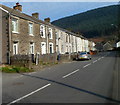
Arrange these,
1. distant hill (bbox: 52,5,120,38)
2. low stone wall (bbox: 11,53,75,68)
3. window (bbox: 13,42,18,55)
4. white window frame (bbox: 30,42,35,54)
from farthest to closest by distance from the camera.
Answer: distant hill (bbox: 52,5,120,38), white window frame (bbox: 30,42,35,54), window (bbox: 13,42,18,55), low stone wall (bbox: 11,53,75,68)

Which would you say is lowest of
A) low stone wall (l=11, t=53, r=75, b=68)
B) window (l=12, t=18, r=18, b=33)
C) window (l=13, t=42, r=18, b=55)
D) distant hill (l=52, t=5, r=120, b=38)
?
low stone wall (l=11, t=53, r=75, b=68)

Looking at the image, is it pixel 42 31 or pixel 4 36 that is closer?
pixel 4 36

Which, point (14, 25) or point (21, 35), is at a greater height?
point (14, 25)

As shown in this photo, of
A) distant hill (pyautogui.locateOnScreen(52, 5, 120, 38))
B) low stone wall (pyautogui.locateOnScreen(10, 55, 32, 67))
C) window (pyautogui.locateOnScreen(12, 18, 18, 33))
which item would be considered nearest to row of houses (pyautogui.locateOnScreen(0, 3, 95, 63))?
window (pyautogui.locateOnScreen(12, 18, 18, 33))

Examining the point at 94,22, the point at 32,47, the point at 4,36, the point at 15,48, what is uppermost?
the point at 94,22

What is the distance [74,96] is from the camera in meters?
7.54

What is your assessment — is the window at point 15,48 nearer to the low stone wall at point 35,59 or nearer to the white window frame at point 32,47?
the low stone wall at point 35,59

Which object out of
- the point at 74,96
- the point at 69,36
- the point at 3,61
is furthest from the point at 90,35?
the point at 74,96

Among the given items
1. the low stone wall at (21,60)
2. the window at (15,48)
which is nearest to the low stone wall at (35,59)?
the low stone wall at (21,60)

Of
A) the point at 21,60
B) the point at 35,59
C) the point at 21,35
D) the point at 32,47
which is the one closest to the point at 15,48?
the point at 21,35

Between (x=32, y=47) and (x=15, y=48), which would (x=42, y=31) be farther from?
(x=15, y=48)

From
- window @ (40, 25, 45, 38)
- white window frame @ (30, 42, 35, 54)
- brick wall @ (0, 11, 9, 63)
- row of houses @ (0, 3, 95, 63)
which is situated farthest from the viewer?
window @ (40, 25, 45, 38)

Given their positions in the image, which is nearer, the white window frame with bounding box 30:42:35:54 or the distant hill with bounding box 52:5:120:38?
the white window frame with bounding box 30:42:35:54

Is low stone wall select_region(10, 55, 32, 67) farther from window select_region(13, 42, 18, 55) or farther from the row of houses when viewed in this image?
window select_region(13, 42, 18, 55)
